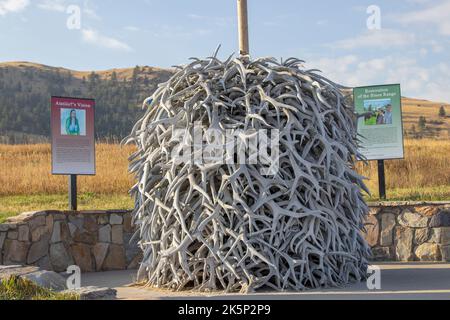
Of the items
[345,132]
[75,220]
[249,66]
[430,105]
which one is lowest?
[75,220]

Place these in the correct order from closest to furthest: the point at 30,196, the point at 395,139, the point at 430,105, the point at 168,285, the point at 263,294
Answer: the point at 263,294 → the point at 168,285 → the point at 395,139 → the point at 30,196 → the point at 430,105

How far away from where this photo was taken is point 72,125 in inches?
549

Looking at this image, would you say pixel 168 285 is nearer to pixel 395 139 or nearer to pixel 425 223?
pixel 425 223

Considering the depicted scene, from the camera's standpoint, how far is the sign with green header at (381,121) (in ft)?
50.0

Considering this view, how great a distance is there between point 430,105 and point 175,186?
195 feet

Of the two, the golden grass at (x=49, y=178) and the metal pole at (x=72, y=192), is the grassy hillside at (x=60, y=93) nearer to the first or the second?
the golden grass at (x=49, y=178)

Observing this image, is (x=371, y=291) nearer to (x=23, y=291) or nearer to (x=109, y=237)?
(x=23, y=291)

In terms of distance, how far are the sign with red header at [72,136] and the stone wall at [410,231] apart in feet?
17.4

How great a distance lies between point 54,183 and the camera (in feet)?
59.4

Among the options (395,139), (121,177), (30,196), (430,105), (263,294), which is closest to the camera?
(263,294)

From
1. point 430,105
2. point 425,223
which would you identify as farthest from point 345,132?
point 430,105

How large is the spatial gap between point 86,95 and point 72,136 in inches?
1752

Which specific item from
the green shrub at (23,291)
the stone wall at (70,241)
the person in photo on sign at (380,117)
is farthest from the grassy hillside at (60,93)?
the green shrub at (23,291)

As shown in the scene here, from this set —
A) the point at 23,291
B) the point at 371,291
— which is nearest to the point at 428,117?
the point at 371,291
